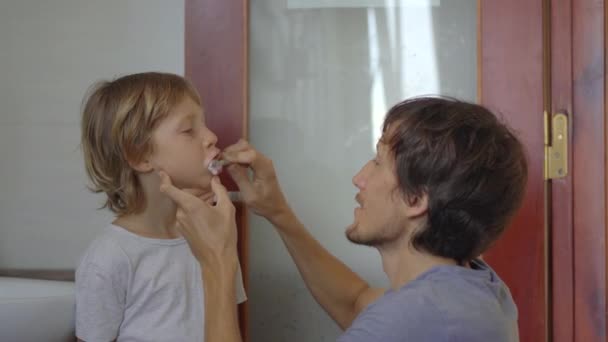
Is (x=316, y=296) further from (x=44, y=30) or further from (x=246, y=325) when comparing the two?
(x=44, y=30)

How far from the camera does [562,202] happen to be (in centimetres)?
162

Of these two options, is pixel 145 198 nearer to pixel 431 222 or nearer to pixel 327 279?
pixel 327 279

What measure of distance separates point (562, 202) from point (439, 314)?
90cm

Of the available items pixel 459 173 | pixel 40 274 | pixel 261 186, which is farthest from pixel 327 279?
pixel 40 274

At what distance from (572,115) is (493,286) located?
2.67 feet

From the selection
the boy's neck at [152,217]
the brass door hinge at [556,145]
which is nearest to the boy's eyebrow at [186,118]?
the boy's neck at [152,217]

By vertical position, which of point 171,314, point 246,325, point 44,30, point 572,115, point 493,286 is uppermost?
point 44,30

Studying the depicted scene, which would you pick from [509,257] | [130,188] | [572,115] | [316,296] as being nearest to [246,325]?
[316,296]

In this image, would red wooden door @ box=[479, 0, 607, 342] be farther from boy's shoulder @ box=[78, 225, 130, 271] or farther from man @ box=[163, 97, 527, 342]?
boy's shoulder @ box=[78, 225, 130, 271]

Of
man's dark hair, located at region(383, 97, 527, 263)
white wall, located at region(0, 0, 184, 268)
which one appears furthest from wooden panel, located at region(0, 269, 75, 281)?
man's dark hair, located at region(383, 97, 527, 263)

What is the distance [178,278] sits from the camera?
4.29ft

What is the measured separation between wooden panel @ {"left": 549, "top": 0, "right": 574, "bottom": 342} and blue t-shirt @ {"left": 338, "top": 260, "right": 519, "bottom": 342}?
2.55 feet

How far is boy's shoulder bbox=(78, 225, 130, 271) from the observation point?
4.02ft

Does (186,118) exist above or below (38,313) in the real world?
above
